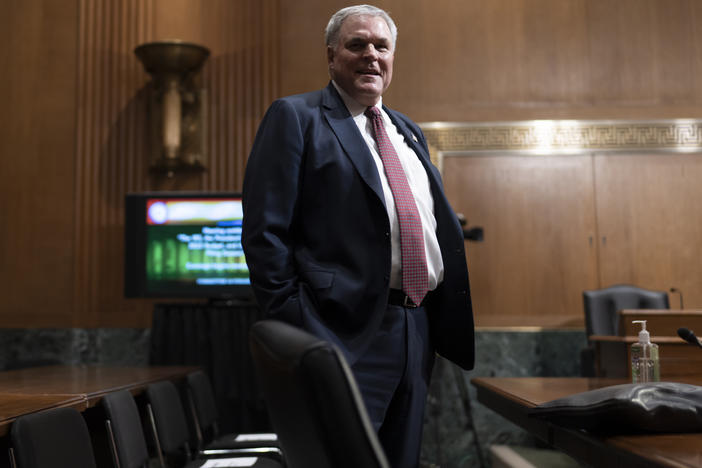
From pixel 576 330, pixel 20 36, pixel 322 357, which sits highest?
pixel 20 36

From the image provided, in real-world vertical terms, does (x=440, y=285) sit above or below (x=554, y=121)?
below

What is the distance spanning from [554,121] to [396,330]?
4.02 meters

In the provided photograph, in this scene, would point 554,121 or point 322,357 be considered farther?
point 554,121

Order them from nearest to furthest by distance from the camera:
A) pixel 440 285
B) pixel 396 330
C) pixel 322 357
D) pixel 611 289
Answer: pixel 322 357 → pixel 396 330 → pixel 440 285 → pixel 611 289

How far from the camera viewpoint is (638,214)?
5.16 metres

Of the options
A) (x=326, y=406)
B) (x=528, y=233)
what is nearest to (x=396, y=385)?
(x=326, y=406)

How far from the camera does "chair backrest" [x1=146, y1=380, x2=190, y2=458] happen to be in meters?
2.81

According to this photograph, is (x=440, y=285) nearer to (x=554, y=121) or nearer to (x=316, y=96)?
(x=316, y=96)

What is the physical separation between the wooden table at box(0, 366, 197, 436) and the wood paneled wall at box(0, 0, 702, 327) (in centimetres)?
169

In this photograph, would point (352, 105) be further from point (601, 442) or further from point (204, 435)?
point (204, 435)

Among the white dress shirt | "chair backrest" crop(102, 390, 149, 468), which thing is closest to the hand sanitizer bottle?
the white dress shirt

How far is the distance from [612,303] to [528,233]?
78 centimetres

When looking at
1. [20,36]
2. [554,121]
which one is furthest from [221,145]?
[554,121]

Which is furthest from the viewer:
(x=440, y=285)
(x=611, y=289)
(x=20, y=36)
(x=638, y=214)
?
(x=20, y=36)
